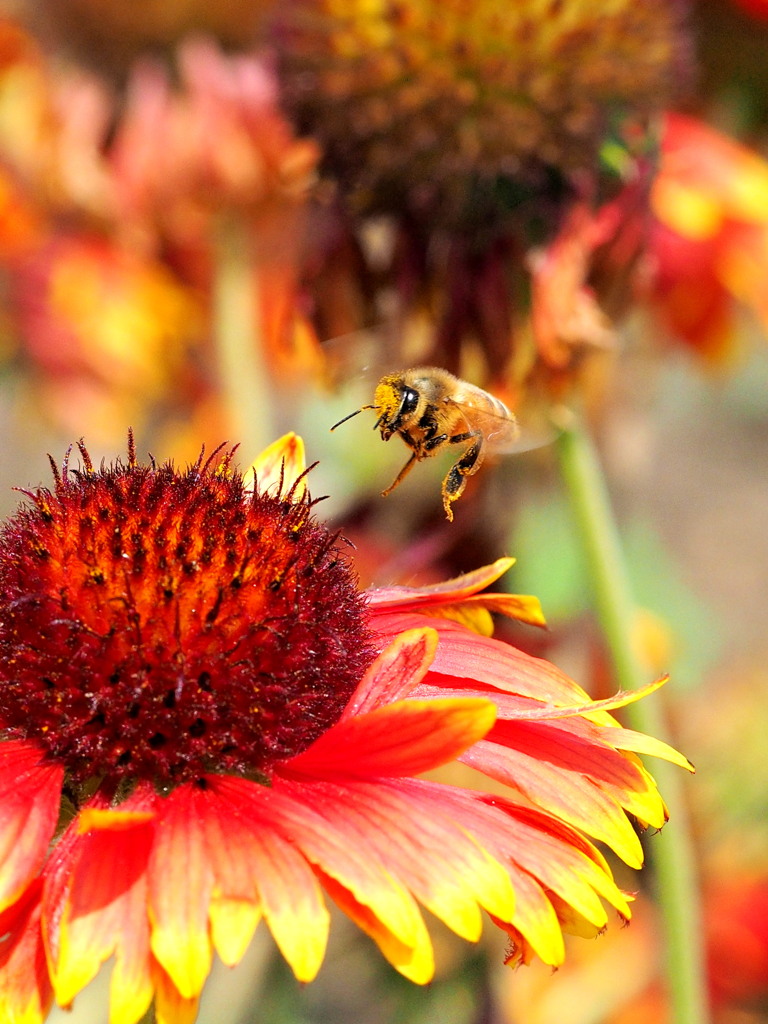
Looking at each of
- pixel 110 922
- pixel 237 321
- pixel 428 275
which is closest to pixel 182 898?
pixel 110 922

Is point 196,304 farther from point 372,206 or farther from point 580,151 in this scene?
point 580,151

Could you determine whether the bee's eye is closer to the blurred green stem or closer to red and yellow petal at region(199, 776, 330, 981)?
red and yellow petal at region(199, 776, 330, 981)

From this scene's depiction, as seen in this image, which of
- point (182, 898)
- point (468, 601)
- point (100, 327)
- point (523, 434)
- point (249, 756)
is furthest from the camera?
point (100, 327)

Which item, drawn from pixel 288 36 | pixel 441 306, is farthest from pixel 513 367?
pixel 288 36

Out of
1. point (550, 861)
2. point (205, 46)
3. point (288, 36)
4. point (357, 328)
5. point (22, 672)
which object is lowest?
point (550, 861)

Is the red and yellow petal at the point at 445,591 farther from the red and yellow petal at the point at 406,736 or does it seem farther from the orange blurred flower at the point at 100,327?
the orange blurred flower at the point at 100,327

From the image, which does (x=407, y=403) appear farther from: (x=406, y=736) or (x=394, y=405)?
(x=406, y=736)
